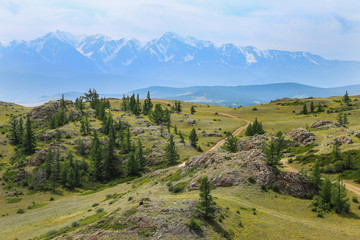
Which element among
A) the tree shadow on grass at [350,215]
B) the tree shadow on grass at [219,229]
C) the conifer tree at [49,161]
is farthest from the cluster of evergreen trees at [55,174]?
the tree shadow on grass at [350,215]

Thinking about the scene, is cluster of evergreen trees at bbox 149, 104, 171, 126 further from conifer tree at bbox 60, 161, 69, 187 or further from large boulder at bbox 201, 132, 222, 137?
conifer tree at bbox 60, 161, 69, 187

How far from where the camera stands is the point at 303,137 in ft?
296

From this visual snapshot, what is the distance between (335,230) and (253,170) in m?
17.6

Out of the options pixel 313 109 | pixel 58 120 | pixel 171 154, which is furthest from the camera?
pixel 313 109

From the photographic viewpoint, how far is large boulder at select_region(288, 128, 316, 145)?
8677cm

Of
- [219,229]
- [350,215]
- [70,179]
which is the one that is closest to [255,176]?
[350,215]

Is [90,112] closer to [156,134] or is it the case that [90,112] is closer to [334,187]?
[156,134]

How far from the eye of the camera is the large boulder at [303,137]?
8677 centimetres

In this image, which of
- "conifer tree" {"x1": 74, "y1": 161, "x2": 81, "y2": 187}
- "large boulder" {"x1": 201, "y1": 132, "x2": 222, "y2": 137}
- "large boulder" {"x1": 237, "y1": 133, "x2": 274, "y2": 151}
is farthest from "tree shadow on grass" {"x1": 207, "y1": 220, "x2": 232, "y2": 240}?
"large boulder" {"x1": 201, "y1": 132, "x2": 222, "y2": 137}

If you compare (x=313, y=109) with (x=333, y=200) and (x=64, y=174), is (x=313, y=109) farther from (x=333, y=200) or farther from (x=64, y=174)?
(x=64, y=174)

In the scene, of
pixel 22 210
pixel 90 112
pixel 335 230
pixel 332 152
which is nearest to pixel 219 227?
pixel 335 230

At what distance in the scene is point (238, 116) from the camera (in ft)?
638

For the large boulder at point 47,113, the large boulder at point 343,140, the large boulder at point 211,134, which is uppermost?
the large boulder at point 47,113

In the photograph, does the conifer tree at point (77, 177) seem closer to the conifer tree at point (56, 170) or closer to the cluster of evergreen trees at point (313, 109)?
the conifer tree at point (56, 170)
